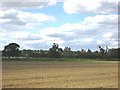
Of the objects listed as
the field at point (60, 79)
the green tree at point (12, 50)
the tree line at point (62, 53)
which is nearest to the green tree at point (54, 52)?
the tree line at point (62, 53)

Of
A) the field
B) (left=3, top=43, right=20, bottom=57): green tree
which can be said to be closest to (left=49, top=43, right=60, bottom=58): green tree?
(left=3, top=43, right=20, bottom=57): green tree

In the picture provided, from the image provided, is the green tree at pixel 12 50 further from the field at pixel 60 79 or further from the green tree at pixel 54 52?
the field at pixel 60 79

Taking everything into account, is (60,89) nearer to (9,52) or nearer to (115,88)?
(115,88)

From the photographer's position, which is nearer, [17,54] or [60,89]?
[60,89]

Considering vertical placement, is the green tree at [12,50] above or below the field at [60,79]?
above

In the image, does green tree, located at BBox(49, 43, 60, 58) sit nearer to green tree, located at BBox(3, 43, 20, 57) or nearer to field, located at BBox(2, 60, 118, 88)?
green tree, located at BBox(3, 43, 20, 57)

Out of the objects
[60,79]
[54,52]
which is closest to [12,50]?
[54,52]

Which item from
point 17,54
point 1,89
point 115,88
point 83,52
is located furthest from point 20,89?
point 83,52

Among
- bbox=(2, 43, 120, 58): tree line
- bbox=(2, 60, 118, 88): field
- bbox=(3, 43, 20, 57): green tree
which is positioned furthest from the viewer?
bbox=(2, 43, 120, 58): tree line

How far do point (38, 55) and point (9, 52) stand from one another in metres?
19.6

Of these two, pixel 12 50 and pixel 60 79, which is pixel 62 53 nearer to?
pixel 12 50

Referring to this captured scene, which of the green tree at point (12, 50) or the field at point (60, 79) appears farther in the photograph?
the green tree at point (12, 50)

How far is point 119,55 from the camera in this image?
10162cm

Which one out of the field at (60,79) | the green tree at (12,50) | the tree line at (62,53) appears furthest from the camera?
the tree line at (62,53)
